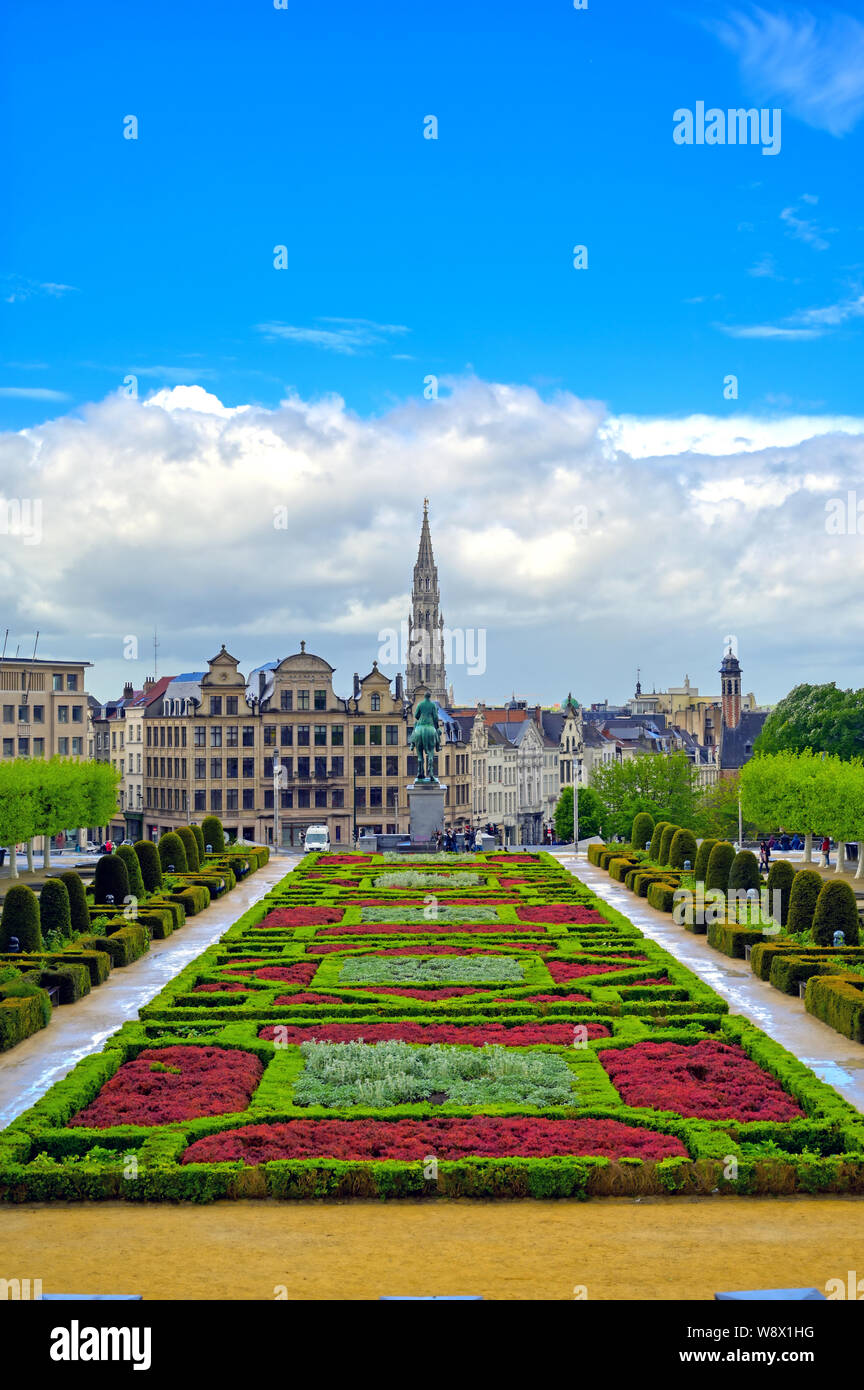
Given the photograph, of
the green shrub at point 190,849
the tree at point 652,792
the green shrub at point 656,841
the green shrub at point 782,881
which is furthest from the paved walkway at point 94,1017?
the tree at point 652,792

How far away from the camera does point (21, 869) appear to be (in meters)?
72.1

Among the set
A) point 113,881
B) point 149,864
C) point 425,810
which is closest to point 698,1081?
point 113,881

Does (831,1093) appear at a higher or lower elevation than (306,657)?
lower

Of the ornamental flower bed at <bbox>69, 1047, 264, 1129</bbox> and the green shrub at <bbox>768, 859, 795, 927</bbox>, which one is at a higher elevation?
the green shrub at <bbox>768, 859, 795, 927</bbox>

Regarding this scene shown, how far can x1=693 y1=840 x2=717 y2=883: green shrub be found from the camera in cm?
5003

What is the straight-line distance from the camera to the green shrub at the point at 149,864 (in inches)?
1959

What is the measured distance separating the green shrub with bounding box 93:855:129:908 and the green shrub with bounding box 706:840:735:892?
62.8ft

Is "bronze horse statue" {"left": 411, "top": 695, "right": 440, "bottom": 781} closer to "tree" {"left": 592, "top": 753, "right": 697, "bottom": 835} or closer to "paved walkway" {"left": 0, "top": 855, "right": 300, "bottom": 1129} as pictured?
"paved walkway" {"left": 0, "top": 855, "right": 300, "bottom": 1129}

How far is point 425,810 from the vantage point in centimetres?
6550

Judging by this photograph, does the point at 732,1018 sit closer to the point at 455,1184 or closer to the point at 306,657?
the point at 455,1184

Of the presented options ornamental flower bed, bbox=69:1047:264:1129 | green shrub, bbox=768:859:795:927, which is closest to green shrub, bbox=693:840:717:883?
green shrub, bbox=768:859:795:927

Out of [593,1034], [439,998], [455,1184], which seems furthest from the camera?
[439,998]
